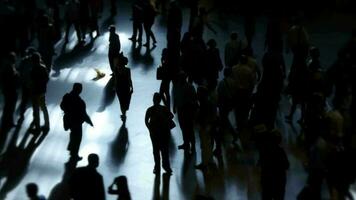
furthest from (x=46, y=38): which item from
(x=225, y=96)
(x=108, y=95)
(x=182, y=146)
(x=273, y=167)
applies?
(x=273, y=167)

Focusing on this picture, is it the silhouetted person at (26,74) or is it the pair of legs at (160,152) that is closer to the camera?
the pair of legs at (160,152)

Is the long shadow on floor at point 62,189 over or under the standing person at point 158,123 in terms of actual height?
under

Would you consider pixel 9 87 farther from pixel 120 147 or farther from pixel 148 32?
pixel 148 32

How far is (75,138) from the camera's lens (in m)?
10.8

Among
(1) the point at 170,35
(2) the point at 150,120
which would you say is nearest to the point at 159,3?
(1) the point at 170,35

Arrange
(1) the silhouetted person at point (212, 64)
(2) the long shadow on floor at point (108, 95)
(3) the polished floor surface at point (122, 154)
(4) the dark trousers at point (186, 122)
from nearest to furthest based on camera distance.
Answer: (3) the polished floor surface at point (122, 154), (4) the dark trousers at point (186, 122), (1) the silhouetted person at point (212, 64), (2) the long shadow on floor at point (108, 95)

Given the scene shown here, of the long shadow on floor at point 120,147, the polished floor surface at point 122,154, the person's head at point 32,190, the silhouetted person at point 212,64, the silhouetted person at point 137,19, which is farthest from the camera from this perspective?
the silhouetted person at point 137,19

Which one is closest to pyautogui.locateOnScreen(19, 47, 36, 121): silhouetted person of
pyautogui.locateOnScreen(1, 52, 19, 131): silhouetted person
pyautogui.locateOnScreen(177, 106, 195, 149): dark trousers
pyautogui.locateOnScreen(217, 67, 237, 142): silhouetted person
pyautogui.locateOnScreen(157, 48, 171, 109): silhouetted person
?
pyautogui.locateOnScreen(1, 52, 19, 131): silhouetted person

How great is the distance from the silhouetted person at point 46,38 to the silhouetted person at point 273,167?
6.82 m

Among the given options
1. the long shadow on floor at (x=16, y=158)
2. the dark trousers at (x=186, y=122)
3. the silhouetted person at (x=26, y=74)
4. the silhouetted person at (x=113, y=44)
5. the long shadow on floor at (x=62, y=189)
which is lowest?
the long shadow on floor at (x=62, y=189)

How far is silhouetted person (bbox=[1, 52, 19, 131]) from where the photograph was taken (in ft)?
38.9

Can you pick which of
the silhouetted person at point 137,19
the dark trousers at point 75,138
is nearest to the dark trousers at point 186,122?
the dark trousers at point 75,138

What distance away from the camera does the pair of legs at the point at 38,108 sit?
11969 millimetres

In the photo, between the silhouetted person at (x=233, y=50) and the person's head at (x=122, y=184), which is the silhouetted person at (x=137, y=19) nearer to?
the silhouetted person at (x=233, y=50)
